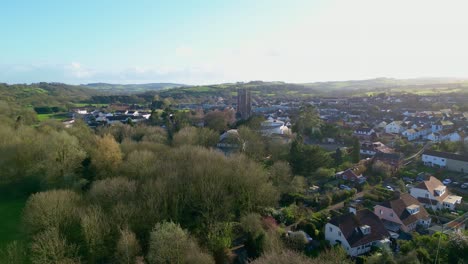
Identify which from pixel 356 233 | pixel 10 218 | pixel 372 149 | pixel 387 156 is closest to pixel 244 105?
pixel 372 149

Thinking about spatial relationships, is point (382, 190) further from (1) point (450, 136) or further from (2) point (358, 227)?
(1) point (450, 136)

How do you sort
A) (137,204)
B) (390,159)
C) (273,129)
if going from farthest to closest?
(273,129), (390,159), (137,204)

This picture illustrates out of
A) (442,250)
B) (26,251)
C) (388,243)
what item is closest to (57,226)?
(26,251)

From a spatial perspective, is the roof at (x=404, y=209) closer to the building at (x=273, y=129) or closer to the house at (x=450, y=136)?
the building at (x=273, y=129)

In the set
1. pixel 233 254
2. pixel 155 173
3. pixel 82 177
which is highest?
→ pixel 155 173

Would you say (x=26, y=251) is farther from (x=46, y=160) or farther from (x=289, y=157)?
(x=289, y=157)

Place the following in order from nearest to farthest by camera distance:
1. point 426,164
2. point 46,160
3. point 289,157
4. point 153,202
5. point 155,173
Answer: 1. point 153,202
2. point 155,173
3. point 46,160
4. point 289,157
5. point 426,164

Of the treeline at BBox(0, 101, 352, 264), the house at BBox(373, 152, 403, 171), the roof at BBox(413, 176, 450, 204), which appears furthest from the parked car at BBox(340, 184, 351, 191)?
the house at BBox(373, 152, 403, 171)

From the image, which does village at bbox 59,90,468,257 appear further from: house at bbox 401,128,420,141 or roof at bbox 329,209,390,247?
house at bbox 401,128,420,141
